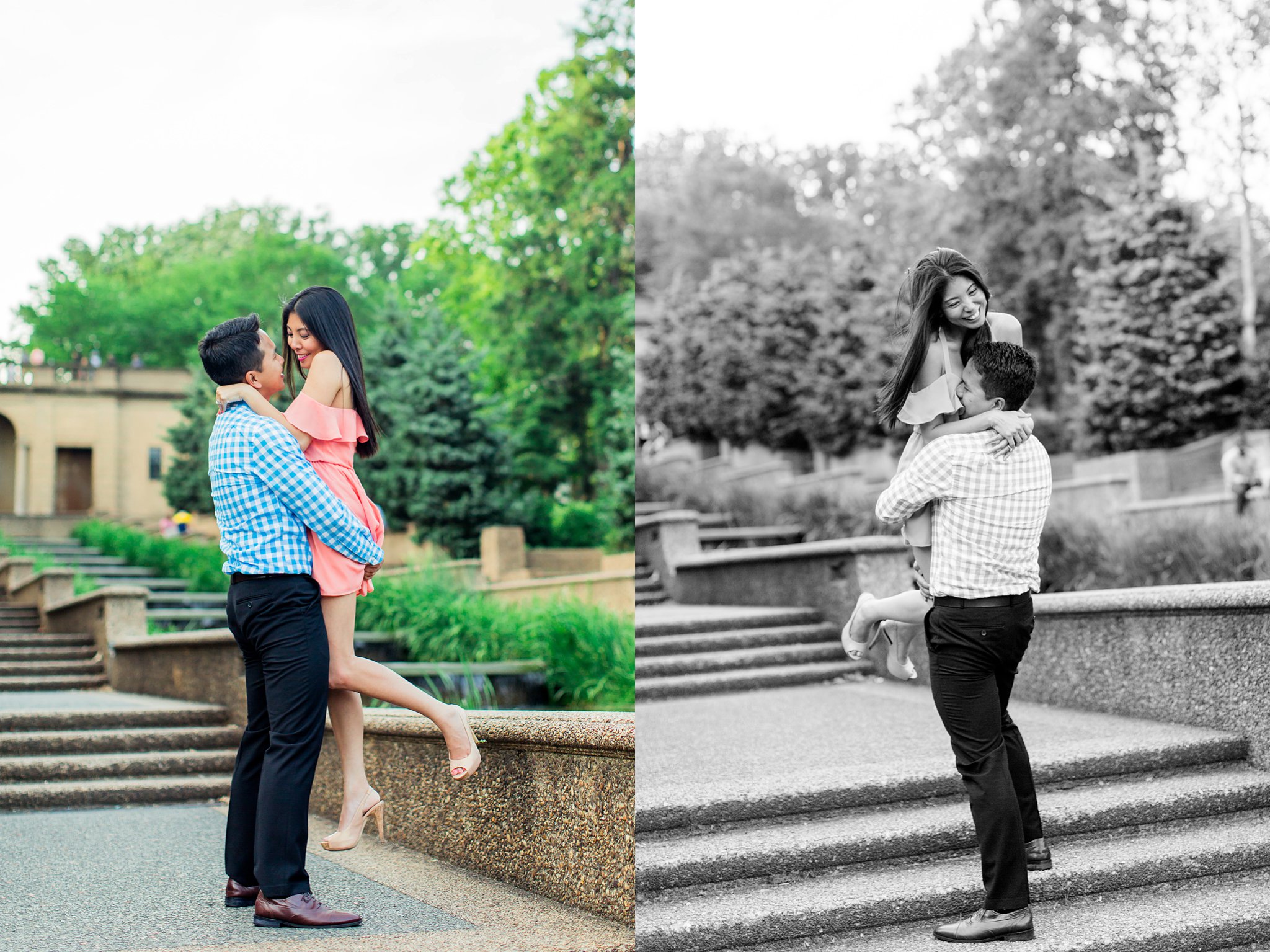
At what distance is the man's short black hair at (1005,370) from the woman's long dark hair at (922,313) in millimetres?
137

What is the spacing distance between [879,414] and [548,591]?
39.5ft

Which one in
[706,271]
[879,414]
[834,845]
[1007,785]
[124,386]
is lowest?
[834,845]

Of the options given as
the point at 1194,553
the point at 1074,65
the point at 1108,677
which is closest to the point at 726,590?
the point at 1194,553

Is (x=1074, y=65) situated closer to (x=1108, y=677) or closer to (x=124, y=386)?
(x=1108, y=677)

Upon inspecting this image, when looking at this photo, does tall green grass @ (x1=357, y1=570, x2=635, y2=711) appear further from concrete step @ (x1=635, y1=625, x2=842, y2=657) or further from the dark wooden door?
the dark wooden door

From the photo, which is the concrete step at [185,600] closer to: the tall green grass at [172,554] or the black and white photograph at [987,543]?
the tall green grass at [172,554]

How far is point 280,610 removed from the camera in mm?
3770

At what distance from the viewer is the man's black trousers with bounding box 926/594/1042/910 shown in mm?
3695

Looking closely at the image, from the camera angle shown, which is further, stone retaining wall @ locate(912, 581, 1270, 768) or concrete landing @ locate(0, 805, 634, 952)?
stone retaining wall @ locate(912, 581, 1270, 768)

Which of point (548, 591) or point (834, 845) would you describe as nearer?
point (834, 845)

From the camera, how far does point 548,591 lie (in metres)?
15.8

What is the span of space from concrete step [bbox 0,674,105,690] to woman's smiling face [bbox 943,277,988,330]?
9.84 metres

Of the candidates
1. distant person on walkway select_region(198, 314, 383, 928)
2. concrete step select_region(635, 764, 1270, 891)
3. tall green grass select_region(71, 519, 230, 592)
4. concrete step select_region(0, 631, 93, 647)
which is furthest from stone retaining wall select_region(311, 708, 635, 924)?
tall green grass select_region(71, 519, 230, 592)

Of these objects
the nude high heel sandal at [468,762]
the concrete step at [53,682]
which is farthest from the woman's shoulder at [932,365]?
the concrete step at [53,682]
